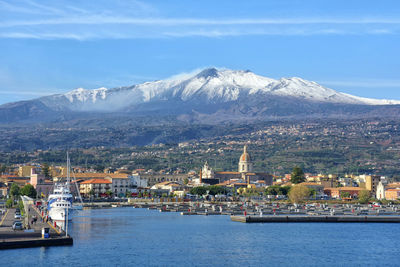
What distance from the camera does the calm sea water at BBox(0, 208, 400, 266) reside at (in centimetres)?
5591

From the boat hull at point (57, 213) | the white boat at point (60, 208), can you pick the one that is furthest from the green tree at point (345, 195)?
the boat hull at point (57, 213)

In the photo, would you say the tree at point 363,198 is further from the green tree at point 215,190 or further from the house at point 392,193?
the green tree at point 215,190

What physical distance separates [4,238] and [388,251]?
105 ft

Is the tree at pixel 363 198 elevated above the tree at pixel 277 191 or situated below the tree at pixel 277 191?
below

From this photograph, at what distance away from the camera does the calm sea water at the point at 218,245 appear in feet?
183

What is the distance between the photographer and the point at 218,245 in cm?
6756

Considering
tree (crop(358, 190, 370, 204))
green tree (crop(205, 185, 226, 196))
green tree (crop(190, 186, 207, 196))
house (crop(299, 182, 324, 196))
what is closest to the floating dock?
tree (crop(358, 190, 370, 204))

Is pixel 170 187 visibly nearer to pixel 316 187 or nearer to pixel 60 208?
pixel 316 187

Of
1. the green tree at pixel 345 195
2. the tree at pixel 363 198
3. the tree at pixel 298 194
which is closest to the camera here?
the tree at pixel 363 198

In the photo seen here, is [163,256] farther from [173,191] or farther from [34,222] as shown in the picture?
[173,191]

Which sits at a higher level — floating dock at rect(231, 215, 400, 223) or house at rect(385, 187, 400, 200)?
house at rect(385, 187, 400, 200)

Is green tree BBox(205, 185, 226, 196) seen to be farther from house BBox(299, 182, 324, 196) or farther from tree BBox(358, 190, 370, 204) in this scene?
tree BBox(358, 190, 370, 204)

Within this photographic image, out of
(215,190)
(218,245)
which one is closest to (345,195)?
(215,190)

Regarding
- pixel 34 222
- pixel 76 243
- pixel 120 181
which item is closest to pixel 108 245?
pixel 76 243
